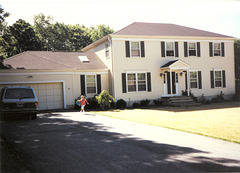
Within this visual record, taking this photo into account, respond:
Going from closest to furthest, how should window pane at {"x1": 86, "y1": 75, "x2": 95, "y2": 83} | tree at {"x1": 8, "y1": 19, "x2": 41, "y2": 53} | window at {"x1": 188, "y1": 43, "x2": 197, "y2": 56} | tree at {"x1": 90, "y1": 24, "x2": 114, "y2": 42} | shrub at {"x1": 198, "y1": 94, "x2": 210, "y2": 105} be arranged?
1. window pane at {"x1": 86, "y1": 75, "x2": 95, "y2": 83}
2. shrub at {"x1": 198, "y1": 94, "x2": 210, "y2": 105}
3. window at {"x1": 188, "y1": 43, "x2": 197, "y2": 56}
4. tree at {"x1": 8, "y1": 19, "x2": 41, "y2": 53}
5. tree at {"x1": 90, "y1": 24, "x2": 114, "y2": 42}

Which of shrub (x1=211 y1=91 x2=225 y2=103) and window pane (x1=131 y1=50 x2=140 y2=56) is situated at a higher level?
window pane (x1=131 y1=50 x2=140 y2=56)

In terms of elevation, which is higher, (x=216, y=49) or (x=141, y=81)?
(x=216, y=49)

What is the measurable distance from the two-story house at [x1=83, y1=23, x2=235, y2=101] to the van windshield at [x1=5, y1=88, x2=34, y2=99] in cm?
933

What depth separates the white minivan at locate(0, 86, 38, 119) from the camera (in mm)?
12781

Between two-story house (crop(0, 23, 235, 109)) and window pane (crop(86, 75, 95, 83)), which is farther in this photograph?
window pane (crop(86, 75, 95, 83))

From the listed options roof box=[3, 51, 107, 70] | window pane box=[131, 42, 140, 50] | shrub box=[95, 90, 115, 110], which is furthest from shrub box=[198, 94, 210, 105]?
roof box=[3, 51, 107, 70]

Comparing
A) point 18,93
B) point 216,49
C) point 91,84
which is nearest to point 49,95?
point 91,84

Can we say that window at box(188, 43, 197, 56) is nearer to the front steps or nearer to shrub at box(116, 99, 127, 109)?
the front steps

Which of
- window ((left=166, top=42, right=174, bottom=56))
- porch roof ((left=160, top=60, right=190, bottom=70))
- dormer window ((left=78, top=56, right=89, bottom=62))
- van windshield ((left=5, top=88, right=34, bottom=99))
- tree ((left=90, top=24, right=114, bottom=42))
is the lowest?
van windshield ((left=5, top=88, right=34, bottom=99))

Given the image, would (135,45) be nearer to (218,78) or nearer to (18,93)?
(218,78)

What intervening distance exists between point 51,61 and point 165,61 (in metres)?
11.1

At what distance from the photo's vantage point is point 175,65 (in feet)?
74.2

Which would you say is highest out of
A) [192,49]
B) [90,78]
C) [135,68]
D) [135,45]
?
[135,45]

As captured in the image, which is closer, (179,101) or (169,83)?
(179,101)
